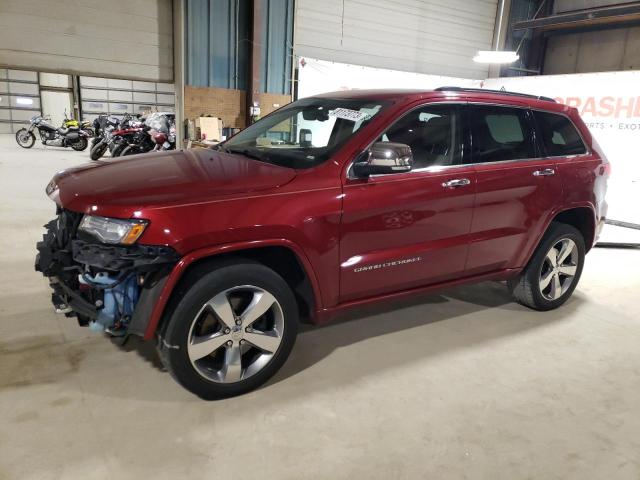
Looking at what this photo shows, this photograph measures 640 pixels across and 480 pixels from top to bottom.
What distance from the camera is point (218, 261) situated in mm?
Answer: 2275

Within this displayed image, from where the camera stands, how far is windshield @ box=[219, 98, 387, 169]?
8.80 feet

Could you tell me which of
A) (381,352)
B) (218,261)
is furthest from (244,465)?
(381,352)

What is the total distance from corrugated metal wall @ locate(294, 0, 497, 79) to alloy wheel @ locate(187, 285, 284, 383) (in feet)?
27.3

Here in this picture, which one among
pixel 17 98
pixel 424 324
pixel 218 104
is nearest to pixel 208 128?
pixel 218 104

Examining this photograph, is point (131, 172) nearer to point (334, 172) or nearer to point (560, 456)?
point (334, 172)

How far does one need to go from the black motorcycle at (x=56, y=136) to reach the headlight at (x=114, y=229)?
14426 millimetres

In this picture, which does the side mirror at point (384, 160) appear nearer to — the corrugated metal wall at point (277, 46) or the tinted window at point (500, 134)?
the tinted window at point (500, 134)

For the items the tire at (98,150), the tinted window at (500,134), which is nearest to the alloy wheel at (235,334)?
the tinted window at (500,134)

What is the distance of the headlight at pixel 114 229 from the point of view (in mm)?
2055

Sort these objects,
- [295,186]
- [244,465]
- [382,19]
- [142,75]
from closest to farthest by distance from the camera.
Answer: [244,465] → [295,186] → [142,75] → [382,19]

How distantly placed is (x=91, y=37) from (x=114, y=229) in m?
7.45

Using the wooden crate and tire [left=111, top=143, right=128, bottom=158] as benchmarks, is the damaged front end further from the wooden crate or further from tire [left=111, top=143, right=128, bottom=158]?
tire [left=111, top=143, right=128, bottom=158]

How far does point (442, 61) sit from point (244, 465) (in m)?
11.2

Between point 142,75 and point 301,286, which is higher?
point 142,75
